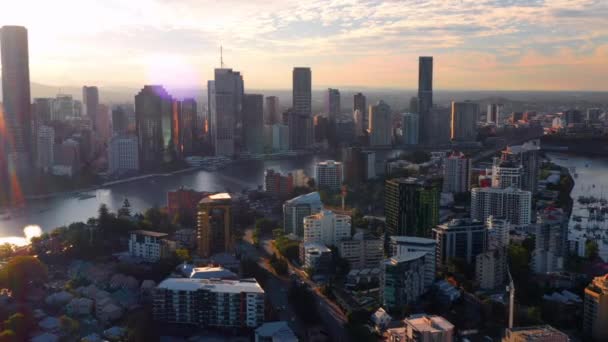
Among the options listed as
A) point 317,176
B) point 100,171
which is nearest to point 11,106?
point 100,171

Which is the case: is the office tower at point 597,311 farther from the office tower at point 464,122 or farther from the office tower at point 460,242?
the office tower at point 464,122

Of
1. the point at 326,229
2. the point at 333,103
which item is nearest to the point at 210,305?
the point at 326,229

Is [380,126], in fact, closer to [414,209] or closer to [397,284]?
[414,209]

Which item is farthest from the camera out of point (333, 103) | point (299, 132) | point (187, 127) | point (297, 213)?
point (333, 103)

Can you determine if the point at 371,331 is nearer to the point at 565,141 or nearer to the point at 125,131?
the point at 125,131

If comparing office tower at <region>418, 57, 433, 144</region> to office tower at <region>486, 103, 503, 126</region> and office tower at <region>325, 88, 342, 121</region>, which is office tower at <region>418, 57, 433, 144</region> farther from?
office tower at <region>486, 103, 503, 126</region>

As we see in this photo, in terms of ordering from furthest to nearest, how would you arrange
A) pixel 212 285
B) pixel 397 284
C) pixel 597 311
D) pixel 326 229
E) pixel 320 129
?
1. pixel 320 129
2. pixel 326 229
3. pixel 397 284
4. pixel 212 285
5. pixel 597 311

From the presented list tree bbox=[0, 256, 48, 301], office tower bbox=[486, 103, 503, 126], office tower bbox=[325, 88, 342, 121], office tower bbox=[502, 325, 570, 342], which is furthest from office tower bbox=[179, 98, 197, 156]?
office tower bbox=[486, 103, 503, 126]
